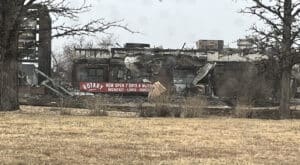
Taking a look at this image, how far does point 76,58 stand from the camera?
70.8 meters

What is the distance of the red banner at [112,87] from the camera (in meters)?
66.8

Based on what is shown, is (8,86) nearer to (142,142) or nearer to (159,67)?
(142,142)

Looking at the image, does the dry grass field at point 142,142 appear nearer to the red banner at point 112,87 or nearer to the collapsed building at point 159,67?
the red banner at point 112,87

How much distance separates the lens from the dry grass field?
10891 mm

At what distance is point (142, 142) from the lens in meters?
13.4

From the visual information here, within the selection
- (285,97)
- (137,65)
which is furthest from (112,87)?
(285,97)

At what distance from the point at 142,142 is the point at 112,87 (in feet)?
178

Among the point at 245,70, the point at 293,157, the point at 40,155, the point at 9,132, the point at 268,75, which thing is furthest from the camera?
the point at 245,70

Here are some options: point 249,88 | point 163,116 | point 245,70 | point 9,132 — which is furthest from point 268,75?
point 245,70

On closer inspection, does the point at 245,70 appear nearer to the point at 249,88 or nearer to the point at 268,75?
the point at 249,88

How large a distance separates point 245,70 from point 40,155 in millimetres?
57768

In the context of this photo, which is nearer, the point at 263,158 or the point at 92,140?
the point at 263,158

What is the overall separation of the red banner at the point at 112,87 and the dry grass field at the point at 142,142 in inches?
1879

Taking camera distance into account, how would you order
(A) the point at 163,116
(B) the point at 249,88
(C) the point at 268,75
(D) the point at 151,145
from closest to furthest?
(D) the point at 151,145
(A) the point at 163,116
(C) the point at 268,75
(B) the point at 249,88
